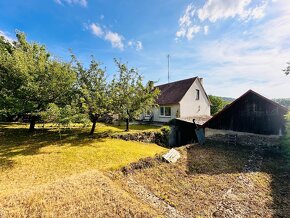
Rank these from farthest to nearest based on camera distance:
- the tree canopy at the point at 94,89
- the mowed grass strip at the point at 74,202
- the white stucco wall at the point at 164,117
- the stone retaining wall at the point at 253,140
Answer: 1. the white stucco wall at the point at 164,117
2. the tree canopy at the point at 94,89
3. the stone retaining wall at the point at 253,140
4. the mowed grass strip at the point at 74,202

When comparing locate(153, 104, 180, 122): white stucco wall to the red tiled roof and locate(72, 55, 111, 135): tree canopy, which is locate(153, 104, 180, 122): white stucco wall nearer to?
the red tiled roof

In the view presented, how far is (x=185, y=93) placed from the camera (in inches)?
989

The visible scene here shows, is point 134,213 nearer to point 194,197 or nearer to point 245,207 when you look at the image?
point 194,197

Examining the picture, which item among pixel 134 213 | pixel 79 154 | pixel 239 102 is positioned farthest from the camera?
pixel 239 102

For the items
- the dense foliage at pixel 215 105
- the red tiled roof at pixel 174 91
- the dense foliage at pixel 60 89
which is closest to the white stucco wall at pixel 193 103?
the red tiled roof at pixel 174 91

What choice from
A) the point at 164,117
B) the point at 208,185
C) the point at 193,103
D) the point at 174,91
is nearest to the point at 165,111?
the point at 164,117

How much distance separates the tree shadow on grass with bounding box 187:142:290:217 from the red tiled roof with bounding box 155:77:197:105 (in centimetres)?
1093

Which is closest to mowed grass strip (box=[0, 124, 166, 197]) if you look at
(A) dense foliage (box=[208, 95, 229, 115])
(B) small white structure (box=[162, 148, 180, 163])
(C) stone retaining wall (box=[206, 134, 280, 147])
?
(B) small white structure (box=[162, 148, 180, 163])

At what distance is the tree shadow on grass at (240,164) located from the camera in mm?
8079

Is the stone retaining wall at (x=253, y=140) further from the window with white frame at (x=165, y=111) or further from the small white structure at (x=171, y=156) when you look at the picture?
the window with white frame at (x=165, y=111)

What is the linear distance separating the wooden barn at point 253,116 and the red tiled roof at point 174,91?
362 inches

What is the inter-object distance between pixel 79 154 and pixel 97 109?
4.88 meters

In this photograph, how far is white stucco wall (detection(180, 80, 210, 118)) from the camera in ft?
82.8

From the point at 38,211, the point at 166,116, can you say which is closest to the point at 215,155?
the point at 38,211
